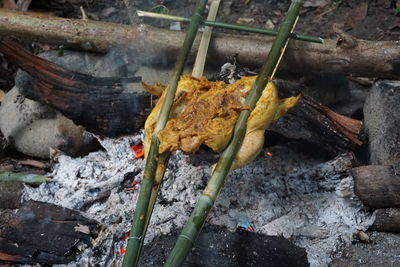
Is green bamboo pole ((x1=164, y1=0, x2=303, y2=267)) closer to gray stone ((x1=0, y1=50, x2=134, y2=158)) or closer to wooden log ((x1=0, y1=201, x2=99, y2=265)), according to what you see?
wooden log ((x1=0, y1=201, x2=99, y2=265))


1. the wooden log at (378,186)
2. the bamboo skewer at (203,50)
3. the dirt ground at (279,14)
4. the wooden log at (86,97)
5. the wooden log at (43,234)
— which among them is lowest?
the wooden log at (43,234)

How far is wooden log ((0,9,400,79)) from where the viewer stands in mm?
3236

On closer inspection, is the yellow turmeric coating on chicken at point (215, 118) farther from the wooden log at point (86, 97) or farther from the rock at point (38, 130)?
the rock at point (38, 130)

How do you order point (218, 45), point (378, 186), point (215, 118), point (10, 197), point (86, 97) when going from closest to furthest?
1. point (215, 118)
2. point (378, 186)
3. point (10, 197)
4. point (86, 97)
5. point (218, 45)

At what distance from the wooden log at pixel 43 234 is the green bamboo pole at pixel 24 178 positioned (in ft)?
0.87

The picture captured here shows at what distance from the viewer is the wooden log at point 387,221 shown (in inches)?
109

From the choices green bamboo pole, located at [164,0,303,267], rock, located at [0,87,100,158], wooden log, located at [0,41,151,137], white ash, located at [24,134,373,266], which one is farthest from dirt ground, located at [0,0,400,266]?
green bamboo pole, located at [164,0,303,267]

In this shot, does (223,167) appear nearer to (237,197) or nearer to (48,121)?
(237,197)

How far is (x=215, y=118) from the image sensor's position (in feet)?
7.55

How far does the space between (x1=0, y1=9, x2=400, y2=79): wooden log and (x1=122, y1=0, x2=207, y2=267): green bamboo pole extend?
0.96 metres

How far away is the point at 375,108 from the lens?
3189 millimetres

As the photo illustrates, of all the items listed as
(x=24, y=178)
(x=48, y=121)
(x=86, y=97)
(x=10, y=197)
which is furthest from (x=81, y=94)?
(x=10, y=197)

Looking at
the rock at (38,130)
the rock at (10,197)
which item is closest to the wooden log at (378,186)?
the rock at (38,130)

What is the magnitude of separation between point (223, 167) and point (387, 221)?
1340 millimetres
